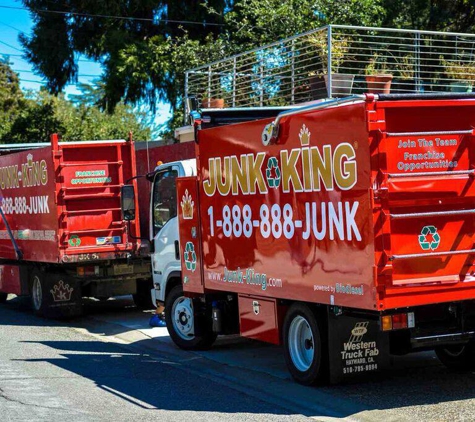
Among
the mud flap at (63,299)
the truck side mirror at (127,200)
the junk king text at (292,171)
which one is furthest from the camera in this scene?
the mud flap at (63,299)

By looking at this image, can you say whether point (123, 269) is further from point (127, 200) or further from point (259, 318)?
point (259, 318)

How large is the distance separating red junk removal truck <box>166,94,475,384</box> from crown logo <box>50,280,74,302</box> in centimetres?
630

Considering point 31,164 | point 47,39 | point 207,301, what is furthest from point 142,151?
point 47,39

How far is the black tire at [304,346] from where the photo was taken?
921 cm

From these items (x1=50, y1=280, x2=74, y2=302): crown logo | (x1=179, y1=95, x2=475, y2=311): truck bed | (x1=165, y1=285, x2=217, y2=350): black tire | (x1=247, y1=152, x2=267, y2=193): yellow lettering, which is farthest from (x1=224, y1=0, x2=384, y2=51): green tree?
(x1=179, y1=95, x2=475, y2=311): truck bed

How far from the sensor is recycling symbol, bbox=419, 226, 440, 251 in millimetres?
8305

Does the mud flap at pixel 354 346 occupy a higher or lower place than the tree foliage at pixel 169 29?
lower

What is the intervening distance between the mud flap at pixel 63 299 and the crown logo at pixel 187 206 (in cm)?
517

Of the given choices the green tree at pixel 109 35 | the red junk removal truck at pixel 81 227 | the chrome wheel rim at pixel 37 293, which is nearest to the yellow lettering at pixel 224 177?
the red junk removal truck at pixel 81 227

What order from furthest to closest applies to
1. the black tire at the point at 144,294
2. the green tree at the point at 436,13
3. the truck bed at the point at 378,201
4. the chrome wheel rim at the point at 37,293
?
the green tree at the point at 436,13 < the black tire at the point at 144,294 < the chrome wheel rim at the point at 37,293 < the truck bed at the point at 378,201

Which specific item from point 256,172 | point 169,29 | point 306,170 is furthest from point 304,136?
point 169,29

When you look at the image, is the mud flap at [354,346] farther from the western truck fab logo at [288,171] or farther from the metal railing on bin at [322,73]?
the metal railing on bin at [322,73]

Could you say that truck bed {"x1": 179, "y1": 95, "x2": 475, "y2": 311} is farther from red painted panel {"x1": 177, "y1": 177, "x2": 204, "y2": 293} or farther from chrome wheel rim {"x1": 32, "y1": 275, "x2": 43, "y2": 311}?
chrome wheel rim {"x1": 32, "y1": 275, "x2": 43, "y2": 311}

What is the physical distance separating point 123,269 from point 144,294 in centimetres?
114
